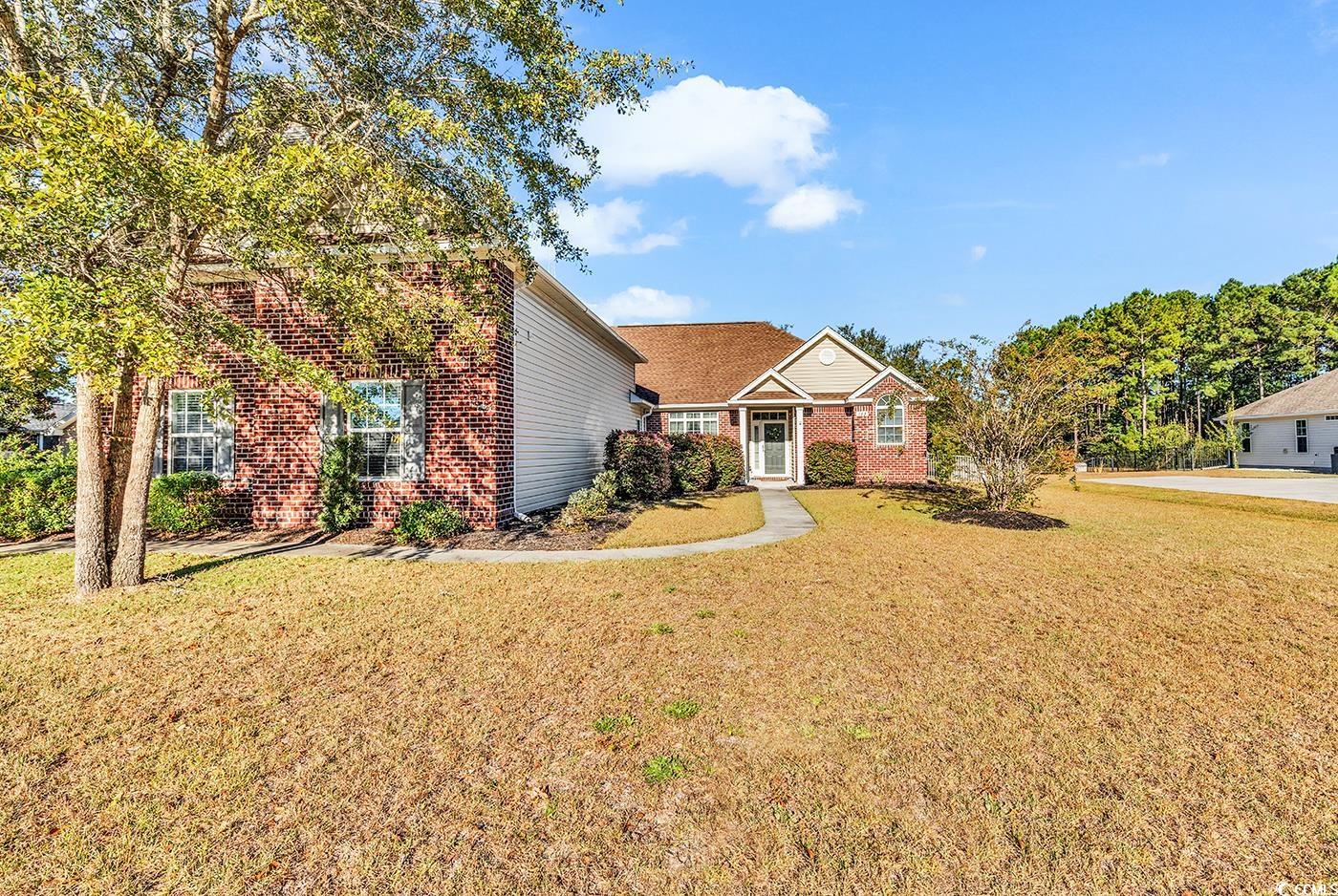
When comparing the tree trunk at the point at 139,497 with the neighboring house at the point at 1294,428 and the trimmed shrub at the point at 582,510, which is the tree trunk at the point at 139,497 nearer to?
the trimmed shrub at the point at 582,510

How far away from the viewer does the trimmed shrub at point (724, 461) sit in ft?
61.5

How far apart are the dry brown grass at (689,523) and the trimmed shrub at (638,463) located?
721 mm

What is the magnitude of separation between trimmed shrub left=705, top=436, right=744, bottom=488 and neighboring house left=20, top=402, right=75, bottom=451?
15219 mm

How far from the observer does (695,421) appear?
71.7ft

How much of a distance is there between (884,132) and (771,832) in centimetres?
1506

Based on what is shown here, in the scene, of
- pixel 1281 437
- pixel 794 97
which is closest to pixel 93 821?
pixel 794 97

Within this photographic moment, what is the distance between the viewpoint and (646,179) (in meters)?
12.8

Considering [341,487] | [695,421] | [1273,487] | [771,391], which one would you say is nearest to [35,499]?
[341,487]

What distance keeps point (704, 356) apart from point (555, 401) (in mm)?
13339

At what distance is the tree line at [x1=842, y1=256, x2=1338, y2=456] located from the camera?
1385 inches

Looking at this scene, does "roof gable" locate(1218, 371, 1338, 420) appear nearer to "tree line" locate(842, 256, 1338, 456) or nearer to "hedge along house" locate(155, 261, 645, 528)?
"tree line" locate(842, 256, 1338, 456)

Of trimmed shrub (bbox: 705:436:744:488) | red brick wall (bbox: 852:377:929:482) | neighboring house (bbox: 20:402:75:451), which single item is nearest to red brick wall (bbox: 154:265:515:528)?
neighboring house (bbox: 20:402:75:451)

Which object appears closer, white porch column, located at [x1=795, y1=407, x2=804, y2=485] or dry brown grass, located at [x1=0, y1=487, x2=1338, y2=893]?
dry brown grass, located at [x1=0, y1=487, x2=1338, y2=893]

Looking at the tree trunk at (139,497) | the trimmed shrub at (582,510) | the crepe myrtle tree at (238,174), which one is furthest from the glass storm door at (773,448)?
the tree trunk at (139,497)
